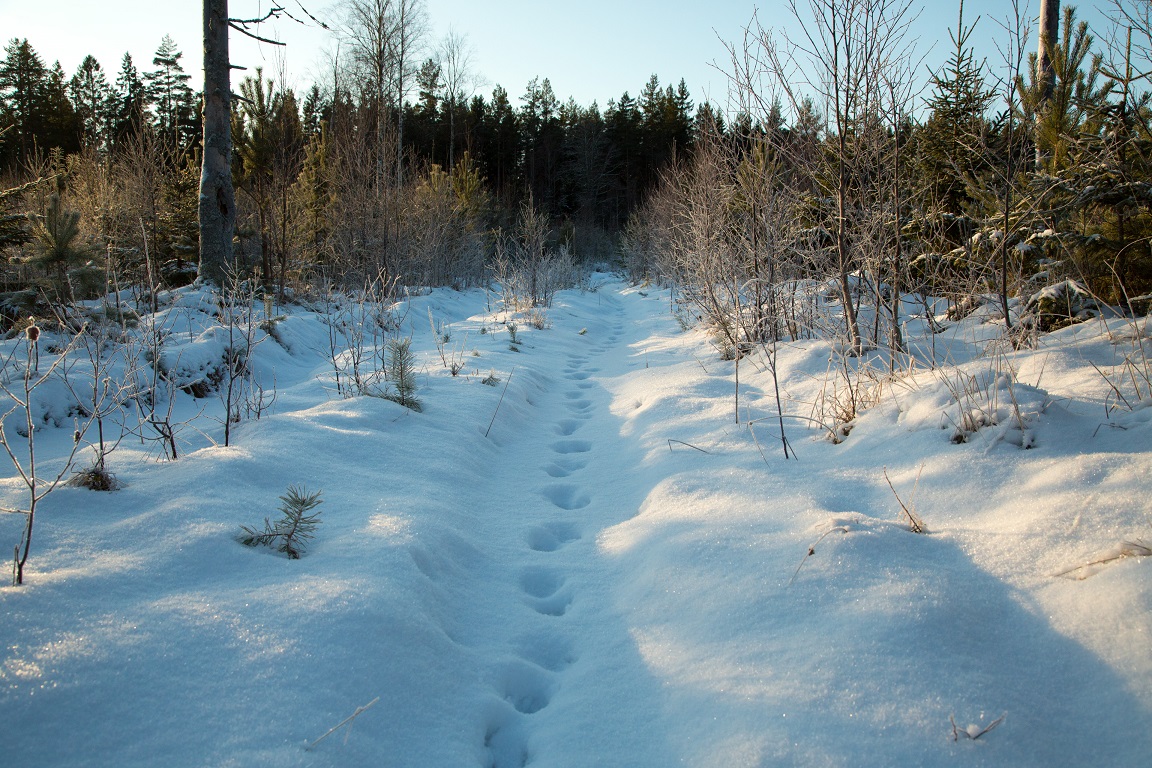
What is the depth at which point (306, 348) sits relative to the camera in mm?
7043

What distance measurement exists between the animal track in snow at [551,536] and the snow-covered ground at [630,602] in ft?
0.04

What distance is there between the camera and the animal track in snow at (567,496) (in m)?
3.03

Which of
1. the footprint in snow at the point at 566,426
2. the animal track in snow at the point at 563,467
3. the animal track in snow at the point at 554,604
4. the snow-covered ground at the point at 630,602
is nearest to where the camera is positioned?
the snow-covered ground at the point at 630,602

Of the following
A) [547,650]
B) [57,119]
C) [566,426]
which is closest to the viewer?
[547,650]

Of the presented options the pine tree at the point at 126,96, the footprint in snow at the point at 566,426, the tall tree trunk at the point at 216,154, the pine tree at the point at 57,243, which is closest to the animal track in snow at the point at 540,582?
the footprint in snow at the point at 566,426

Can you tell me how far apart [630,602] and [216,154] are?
8.17 metres

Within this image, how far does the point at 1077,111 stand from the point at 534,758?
19.3ft

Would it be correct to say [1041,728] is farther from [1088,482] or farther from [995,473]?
[995,473]

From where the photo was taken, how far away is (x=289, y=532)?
2051 mm

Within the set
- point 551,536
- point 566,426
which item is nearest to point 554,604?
point 551,536

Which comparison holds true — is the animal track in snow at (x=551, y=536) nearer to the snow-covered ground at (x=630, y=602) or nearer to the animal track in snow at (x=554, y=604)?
the snow-covered ground at (x=630, y=602)

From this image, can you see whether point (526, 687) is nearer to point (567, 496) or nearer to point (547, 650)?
point (547, 650)

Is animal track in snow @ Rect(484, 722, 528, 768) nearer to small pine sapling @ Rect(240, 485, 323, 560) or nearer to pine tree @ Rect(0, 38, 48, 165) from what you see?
small pine sapling @ Rect(240, 485, 323, 560)

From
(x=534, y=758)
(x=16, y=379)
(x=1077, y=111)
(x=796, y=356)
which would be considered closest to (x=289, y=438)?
(x=534, y=758)
